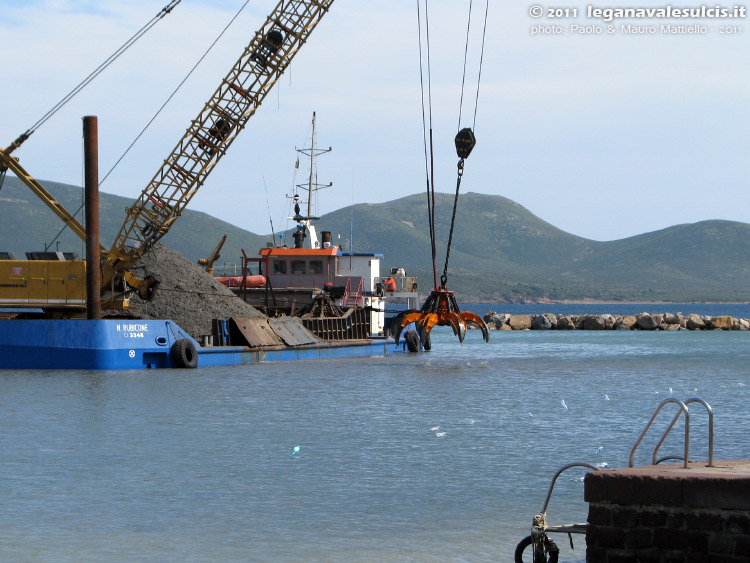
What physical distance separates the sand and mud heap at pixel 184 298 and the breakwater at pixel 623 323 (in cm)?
6664

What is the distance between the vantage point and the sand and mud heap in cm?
3719

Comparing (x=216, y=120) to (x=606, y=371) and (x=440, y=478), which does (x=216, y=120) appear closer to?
(x=606, y=371)

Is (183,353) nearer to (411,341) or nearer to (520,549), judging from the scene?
(411,341)

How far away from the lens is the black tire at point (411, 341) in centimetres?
5038

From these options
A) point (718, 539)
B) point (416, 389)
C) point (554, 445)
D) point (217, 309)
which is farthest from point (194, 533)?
point (217, 309)

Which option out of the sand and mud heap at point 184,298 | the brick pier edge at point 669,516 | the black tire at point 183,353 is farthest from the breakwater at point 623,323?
the brick pier edge at point 669,516

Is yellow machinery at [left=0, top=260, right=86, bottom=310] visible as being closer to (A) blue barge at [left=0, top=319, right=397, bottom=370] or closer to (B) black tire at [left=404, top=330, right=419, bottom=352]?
(A) blue barge at [left=0, top=319, right=397, bottom=370]

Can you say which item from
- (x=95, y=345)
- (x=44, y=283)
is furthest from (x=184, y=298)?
(x=95, y=345)

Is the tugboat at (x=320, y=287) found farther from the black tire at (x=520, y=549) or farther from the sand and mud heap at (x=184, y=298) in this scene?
the black tire at (x=520, y=549)

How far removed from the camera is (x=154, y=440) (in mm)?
19500

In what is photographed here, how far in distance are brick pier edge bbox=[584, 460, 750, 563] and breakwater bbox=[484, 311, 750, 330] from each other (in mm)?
92454

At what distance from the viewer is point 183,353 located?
33.4 m

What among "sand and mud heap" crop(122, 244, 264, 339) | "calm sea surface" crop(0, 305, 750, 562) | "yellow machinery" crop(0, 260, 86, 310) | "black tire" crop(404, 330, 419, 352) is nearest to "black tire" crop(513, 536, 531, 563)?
"calm sea surface" crop(0, 305, 750, 562)

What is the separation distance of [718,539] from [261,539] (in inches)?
200
